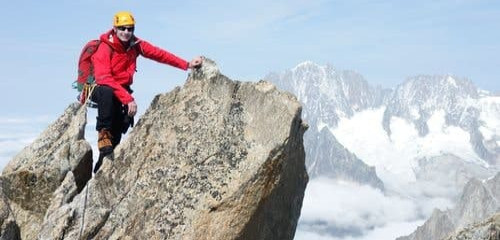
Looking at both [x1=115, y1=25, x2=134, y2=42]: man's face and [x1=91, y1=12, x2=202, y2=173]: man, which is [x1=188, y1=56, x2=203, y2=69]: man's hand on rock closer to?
[x1=91, y1=12, x2=202, y2=173]: man

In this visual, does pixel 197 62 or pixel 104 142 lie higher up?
pixel 197 62

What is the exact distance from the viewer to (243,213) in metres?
15.9

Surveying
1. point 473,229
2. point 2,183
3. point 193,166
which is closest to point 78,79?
point 2,183

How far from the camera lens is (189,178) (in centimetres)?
1648

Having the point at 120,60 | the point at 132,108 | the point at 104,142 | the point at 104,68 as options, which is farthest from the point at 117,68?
the point at 104,142

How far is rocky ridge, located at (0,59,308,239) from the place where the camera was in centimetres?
1600

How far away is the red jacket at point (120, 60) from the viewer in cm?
1784

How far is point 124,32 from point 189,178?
4288mm

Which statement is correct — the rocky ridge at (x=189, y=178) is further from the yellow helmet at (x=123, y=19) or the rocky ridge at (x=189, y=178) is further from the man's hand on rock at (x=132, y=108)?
the yellow helmet at (x=123, y=19)

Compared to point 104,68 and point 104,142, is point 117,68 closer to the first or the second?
point 104,68

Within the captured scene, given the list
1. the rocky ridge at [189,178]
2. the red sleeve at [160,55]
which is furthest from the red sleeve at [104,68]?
the rocky ridge at [189,178]

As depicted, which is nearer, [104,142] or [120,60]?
[120,60]

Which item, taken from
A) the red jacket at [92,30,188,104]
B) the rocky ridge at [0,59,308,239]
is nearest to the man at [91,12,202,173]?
the red jacket at [92,30,188,104]

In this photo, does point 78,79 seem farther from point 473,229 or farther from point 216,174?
point 473,229
